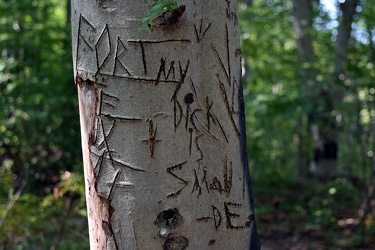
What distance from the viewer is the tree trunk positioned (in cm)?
136

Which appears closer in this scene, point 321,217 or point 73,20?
point 73,20

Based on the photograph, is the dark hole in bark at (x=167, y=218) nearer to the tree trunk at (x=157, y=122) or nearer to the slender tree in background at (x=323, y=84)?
the tree trunk at (x=157, y=122)

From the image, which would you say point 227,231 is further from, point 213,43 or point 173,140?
point 213,43

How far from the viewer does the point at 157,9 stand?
4.30 ft

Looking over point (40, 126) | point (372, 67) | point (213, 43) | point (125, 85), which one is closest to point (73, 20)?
point (125, 85)

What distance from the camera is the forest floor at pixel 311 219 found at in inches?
272

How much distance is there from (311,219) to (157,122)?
7.02m

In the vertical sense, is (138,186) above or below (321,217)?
above

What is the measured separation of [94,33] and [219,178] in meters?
0.47

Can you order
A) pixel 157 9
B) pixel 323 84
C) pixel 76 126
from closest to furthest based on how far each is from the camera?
pixel 157 9
pixel 76 126
pixel 323 84

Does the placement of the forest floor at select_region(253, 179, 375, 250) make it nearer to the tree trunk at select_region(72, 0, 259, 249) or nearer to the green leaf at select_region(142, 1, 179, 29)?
the tree trunk at select_region(72, 0, 259, 249)

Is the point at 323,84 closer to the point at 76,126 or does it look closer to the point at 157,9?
the point at 76,126

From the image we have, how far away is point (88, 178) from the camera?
1.47 metres

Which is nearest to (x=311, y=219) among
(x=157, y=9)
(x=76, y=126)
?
(x=76, y=126)
